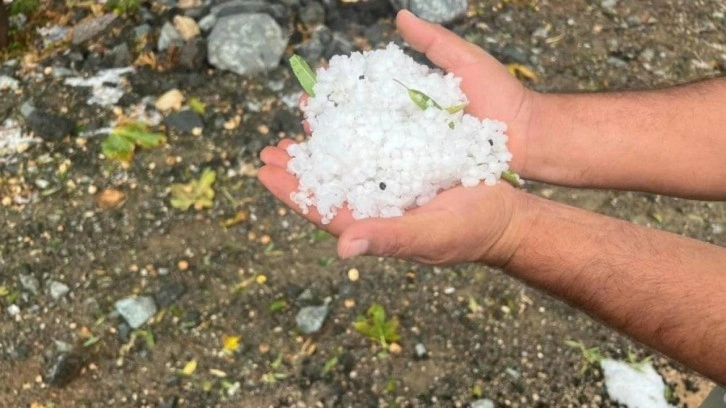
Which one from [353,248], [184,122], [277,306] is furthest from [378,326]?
[184,122]

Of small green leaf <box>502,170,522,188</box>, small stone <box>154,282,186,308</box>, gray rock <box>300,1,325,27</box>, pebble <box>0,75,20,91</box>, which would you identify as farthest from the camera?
gray rock <box>300,1,325,27</box>

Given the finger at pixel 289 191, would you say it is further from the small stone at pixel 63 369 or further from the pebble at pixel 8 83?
the pebble at pixel 8 83

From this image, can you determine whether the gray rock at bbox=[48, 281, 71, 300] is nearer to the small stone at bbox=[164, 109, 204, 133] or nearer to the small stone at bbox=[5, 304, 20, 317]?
the small stone at bbox=[5, 304, 20, 317]

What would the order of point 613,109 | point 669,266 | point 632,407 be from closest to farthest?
point 669,266
point 613,109
point 632,407

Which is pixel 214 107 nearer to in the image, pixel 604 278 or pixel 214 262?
pixel 214 262

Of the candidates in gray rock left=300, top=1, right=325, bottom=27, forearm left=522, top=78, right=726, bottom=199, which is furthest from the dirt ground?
forearm left=522, top=78, right=726, bottom=199

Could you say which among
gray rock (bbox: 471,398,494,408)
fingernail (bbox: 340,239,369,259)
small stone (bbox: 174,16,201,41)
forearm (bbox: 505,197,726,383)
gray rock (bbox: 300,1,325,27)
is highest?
fingernail (bbox: 340,239,369,259)

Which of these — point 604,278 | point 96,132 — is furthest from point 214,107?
point 604,278

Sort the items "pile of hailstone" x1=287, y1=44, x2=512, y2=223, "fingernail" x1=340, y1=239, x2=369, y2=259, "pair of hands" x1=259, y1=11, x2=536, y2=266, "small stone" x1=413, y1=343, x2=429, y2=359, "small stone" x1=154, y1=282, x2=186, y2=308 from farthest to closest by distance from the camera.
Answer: "small stone" x1=154, y1=282, x2=186, y2=308 → "small stone" x1=413, y1=343, x2=429, y2=359 → "pile of hailstone" x1=287, y1=44, x2=512, y2=223 → "pair of hands" x1=259, y1=11, x2=536, y2=266 → "fingernail" x1=340, y1=239, x2=369, y2=259
